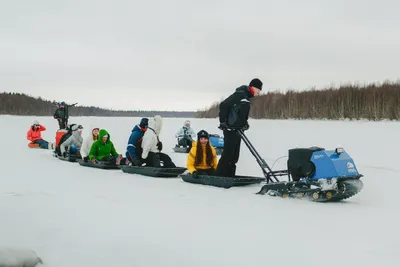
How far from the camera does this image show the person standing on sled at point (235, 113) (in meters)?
6.98

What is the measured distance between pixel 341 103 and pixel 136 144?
16.8m

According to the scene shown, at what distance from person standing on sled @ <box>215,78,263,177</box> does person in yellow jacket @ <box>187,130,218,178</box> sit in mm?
612

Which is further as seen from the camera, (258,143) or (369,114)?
(369,114)

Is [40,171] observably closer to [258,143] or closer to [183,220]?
[183,220]

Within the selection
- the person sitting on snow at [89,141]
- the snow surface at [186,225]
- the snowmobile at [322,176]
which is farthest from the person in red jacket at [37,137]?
the snowmobile at [322,176]

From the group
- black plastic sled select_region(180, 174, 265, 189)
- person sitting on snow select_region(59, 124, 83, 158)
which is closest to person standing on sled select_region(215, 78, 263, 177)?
black plastic sled select_region(180, 174, 265, 189)

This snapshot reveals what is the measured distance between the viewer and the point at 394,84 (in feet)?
73.0

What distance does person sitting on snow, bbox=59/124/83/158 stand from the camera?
12.0m

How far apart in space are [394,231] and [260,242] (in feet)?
4.82

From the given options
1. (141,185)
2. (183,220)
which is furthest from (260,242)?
(141,185)

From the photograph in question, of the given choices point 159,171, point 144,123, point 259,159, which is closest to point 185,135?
point 144,123

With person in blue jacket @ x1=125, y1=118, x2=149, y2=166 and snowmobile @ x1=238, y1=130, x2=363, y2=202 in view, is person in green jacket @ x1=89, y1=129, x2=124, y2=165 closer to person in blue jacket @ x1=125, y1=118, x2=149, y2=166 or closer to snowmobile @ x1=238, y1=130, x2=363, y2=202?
person in blue jacket @ x1=125, y1=118, x2=149, y2=166

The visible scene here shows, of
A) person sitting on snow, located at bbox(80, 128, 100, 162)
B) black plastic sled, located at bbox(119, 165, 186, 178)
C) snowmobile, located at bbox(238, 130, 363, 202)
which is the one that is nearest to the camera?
snowmobile, located at bbox(238, 130, 363, 202)

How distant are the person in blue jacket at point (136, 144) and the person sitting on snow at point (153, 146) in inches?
6.2
